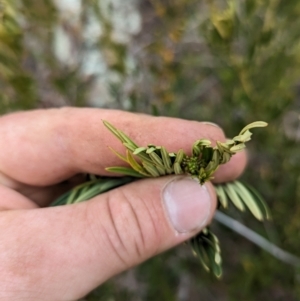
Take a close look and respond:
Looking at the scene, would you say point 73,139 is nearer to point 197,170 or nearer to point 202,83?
point 197,170

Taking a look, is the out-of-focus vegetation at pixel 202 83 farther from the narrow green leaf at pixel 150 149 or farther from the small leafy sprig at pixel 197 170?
the narrow green leaf at pixel 150 149

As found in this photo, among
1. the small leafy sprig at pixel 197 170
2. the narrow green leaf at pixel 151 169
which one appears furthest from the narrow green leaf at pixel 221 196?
the narrow green leaf at pixel 151 169

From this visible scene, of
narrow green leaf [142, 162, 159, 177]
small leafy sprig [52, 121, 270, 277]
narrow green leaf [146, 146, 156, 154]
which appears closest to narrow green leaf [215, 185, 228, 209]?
small leafy sprig [52, 121, 270, 277]

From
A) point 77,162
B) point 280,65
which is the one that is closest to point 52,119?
point 77,162

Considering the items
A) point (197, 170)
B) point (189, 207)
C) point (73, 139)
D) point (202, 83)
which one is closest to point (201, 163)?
point (197, 170)

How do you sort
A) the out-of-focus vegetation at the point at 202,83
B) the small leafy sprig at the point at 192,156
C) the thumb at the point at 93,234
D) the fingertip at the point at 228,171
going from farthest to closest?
the out-of-focus vegetation at the point at 202,83 → the fingertip at the point at 228,171 → the thumb at the point at 93,234 → the small leafy sprig at the point at 192,156

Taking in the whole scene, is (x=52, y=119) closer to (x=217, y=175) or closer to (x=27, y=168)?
(x=27, y=168)
